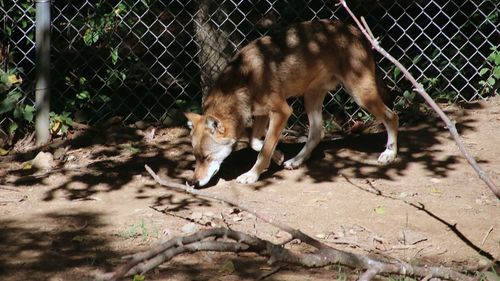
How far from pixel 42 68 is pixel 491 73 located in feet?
13.9

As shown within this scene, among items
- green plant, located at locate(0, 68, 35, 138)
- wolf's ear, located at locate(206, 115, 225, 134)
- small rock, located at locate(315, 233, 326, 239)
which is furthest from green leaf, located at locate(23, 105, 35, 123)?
small rock, located at locate(315, 233, 326, 239)

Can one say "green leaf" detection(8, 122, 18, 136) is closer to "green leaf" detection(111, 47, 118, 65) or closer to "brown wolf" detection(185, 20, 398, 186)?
"green leaf" detection(111, 47, 118, 65)

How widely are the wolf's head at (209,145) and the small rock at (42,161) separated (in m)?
1.21

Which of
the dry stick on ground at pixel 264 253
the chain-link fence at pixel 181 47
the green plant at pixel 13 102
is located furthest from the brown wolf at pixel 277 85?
the dry stick on ground at pixel 264 253

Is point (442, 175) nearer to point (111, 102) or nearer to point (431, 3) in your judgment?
point (431, 3)

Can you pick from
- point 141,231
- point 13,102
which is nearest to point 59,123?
point 13,102

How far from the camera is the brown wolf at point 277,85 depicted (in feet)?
21.6

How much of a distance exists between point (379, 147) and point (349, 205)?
1.62m

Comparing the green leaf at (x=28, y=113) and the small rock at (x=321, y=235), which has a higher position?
the green leaf at (x=28, y=113)

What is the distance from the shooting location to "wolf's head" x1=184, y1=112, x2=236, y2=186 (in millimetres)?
6445

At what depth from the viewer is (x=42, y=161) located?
22.1 ft

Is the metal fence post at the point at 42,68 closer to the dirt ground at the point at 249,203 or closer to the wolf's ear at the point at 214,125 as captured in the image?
the dirt ground at the point at 249,203

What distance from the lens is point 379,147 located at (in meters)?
7.16

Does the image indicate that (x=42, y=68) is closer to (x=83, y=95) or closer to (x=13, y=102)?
(x=13, y=102)
